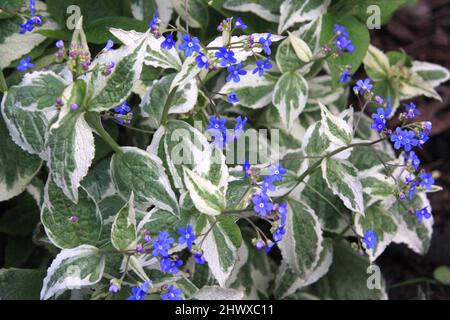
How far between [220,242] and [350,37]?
1.06 m

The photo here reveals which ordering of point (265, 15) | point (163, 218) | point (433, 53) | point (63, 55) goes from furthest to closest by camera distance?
point (433, 53), point (265, 15), point (163, 218), point (63, 55)

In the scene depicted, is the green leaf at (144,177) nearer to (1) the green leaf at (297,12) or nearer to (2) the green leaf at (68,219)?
(2) the green leaf at (68,219)

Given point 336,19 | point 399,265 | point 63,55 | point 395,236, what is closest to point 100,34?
point 63,55

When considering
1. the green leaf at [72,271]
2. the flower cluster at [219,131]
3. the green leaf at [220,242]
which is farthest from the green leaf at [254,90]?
the green leaf at [72,271]

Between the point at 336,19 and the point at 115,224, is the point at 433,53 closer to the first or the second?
the point at 336,19

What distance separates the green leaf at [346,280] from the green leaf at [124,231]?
1099 mm

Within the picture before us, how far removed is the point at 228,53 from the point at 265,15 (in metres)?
0.90

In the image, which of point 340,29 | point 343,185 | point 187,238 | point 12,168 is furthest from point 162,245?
point 340,29

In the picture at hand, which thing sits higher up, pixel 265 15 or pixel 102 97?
pixel 265 15

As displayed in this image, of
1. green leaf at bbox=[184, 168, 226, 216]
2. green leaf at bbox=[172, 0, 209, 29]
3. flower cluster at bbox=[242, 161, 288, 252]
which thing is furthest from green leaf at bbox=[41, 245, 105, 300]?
green leaf at bbox=[172, 0, 209, 29]

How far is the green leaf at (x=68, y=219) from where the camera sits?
1.83 m

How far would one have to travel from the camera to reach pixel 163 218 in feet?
5.84

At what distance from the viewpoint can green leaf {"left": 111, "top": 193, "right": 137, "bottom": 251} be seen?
1.72m
